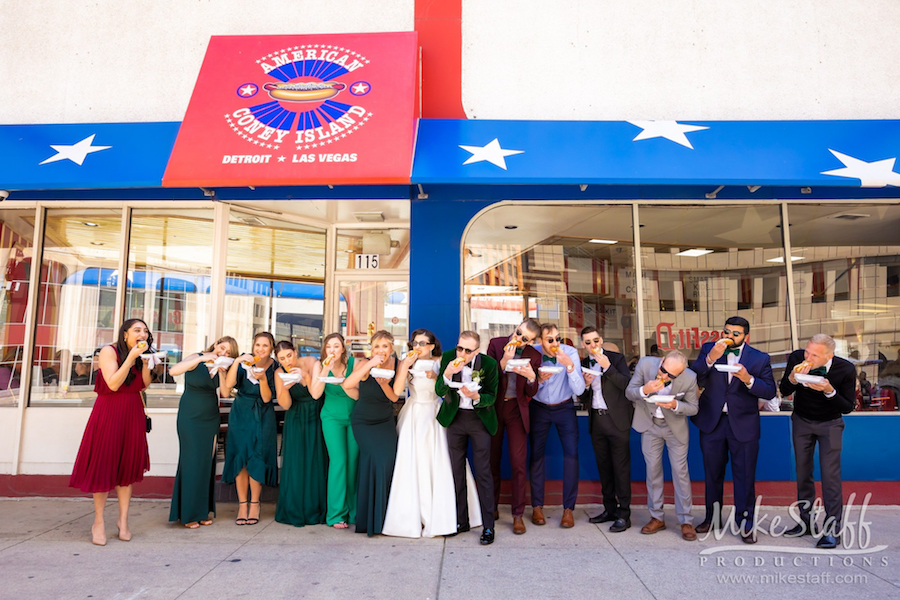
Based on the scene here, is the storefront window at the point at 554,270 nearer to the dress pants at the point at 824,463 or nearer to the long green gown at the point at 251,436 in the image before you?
the dress pants at the point at 824,463

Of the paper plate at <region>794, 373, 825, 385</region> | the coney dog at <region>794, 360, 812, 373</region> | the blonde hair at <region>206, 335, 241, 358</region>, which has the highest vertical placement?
the blonde hair at <region>206, 335, 241, 358</region>

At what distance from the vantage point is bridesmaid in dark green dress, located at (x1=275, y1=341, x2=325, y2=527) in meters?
5.56

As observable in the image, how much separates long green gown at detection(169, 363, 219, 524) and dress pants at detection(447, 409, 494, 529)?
2.27m

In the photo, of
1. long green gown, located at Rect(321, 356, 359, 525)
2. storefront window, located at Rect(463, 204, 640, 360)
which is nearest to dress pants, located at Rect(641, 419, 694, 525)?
storefront window, located at Rect(463, 204, 640, 360)

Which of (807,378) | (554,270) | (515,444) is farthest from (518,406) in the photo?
(807,378)

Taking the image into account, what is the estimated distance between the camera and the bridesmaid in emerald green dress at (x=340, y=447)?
5488mm

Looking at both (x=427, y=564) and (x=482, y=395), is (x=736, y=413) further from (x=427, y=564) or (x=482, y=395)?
(x=427, y=564)

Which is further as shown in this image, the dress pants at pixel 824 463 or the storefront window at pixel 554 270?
the storefront window at pixel 554 270

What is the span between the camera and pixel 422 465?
519cm

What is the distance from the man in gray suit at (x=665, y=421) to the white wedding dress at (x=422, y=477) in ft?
5.31

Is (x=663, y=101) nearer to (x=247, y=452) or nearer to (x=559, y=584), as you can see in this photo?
(x=559, y=584)

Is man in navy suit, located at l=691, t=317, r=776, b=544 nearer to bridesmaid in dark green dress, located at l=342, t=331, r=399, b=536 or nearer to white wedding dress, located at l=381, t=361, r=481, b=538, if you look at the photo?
white wedding dress, located at l=381, t=361, r=481, b=538

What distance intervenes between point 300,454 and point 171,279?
2.85m

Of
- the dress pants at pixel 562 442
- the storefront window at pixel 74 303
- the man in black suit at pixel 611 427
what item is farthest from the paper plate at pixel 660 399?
the storefront window at pixel 74 303
